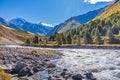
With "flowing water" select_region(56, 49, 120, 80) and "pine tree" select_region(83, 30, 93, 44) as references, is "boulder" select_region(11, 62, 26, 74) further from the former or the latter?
"pine tree" select_region(83, 30, 93, 44)

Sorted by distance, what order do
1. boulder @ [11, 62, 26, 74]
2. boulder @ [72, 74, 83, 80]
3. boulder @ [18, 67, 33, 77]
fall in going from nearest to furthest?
boulder @ [72, 74, 83, 80] < boulder @ [18, 67, 33, 77] < boulder @ [11, 62, 26, 74]

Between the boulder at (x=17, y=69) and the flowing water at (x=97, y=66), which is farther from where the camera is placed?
the boulder at (x=17, y=69)

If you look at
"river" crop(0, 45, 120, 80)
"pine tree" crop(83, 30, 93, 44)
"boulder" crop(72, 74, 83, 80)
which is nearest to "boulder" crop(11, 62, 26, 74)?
"river" crop(0, 45, 120, 80)

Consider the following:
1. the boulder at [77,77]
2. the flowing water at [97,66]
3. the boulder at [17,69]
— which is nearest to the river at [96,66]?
the flowing water at [97,66]

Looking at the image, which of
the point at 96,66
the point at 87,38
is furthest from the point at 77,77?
the point at 87,38

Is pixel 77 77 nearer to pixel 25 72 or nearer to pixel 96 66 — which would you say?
pixel 25 72

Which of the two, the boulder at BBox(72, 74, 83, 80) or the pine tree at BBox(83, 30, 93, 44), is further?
the pine tree at BBox(83, 30, 93, 44)

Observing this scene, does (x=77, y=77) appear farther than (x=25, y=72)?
No

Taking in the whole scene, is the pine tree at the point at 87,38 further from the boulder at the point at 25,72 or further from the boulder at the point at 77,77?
the boulder at the point at 77,77

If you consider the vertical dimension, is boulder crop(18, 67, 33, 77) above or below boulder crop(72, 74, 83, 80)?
above

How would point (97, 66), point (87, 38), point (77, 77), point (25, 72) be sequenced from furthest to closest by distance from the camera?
point (87, 38) → point (97, 66) → point (25, 72) → point (77, 77)

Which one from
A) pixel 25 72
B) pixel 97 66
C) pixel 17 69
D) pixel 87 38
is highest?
pixel 87 38

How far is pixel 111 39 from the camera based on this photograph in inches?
6993

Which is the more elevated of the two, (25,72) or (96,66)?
(25,72)
